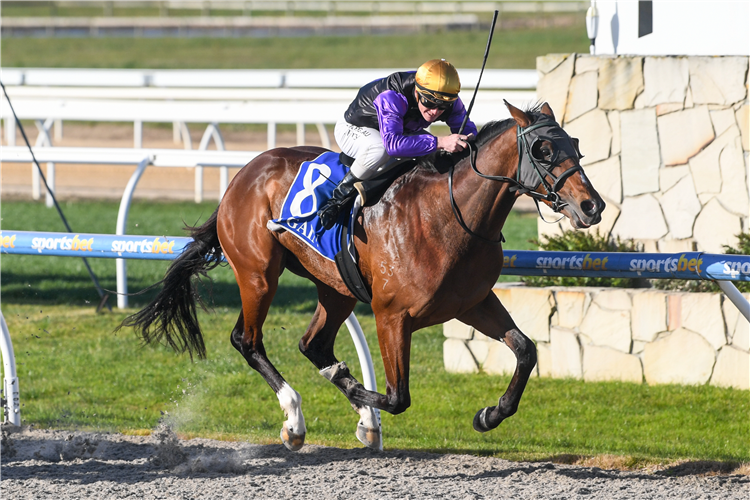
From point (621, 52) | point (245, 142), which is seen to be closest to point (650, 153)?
point (621, 52)

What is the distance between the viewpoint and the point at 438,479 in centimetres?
436

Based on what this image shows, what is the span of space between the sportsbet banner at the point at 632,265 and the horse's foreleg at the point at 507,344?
1.38ft

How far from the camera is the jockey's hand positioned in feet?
12.6

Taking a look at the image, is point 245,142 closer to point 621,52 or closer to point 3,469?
point 621,52

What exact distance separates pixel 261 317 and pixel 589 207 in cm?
179

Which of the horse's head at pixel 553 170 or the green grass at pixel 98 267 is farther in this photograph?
the green grass at pixel 98 267

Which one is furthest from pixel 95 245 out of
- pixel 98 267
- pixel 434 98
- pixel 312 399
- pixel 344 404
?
pixel 98 267

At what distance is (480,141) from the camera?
3.91 m

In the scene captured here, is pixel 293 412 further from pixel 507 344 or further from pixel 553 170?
pixel 553 170

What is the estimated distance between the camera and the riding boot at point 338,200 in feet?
13.6

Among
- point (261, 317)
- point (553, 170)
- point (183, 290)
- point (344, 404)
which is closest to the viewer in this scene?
point (553, 170)

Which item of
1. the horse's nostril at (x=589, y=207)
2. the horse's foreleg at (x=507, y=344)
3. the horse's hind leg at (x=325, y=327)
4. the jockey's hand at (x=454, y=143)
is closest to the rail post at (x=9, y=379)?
the horse's hind leg at (x=325, y=327)

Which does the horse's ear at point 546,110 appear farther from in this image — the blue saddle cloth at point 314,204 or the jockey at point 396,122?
the blue saddle cloth at point 314,204

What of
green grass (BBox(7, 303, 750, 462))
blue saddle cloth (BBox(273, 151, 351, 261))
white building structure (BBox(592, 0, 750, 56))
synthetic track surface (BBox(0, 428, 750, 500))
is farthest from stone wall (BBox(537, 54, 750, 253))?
blue saddle cloth (BBox(273, 151, 351, 261))
